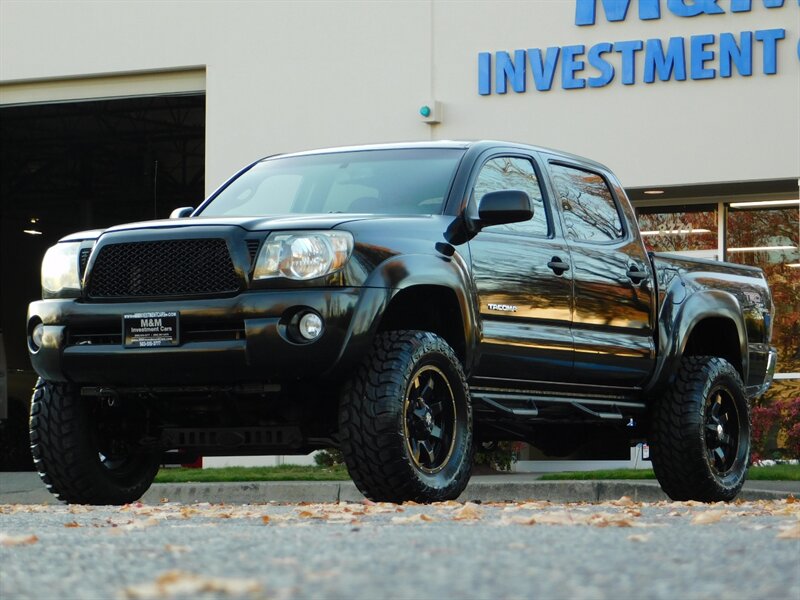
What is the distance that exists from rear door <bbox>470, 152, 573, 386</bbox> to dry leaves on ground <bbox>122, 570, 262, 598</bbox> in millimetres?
4167

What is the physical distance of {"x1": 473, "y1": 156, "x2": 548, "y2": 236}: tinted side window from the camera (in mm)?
8352

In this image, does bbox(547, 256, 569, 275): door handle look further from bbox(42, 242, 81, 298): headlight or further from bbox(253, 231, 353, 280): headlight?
bbox(42, 242, 81, 298): headlight

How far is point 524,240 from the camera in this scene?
8.38 metres

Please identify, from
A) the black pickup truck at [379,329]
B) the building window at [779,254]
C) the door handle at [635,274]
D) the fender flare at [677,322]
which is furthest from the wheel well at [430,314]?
the building window at [779,254]

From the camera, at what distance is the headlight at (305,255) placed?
7078mm

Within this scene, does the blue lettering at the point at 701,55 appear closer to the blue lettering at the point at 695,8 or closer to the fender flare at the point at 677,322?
the blue lettering at the point at 695,8

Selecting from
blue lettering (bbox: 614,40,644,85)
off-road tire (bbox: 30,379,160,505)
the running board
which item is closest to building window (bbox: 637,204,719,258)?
blue lettering (bbox: 614,40,644,85)

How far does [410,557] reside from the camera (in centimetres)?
436

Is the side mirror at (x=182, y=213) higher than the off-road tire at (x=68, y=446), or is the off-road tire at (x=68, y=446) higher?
the side mirror at (x=182, y=213)

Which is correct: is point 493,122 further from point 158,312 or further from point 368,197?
point 158,312

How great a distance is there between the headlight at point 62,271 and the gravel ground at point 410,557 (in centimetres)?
155

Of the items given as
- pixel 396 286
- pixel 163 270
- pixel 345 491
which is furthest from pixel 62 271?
pixel 345 491

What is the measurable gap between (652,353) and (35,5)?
12.8m

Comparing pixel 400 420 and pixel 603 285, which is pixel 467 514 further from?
pixel 603 285
